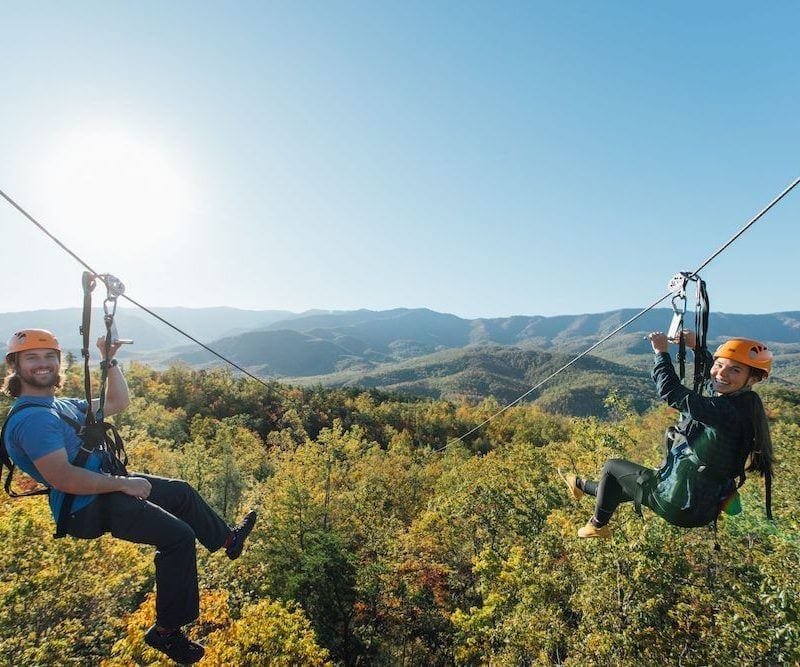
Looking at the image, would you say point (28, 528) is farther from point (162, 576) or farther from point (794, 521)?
point (794, 521)

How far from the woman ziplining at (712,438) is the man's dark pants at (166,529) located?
453 cm

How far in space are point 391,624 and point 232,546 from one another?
3204cm

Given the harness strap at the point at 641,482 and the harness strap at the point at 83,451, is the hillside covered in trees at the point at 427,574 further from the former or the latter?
the harness strap at the point at 83,451

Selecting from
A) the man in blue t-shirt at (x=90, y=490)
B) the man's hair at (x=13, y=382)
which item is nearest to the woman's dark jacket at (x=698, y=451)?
the man in blue t-shirt at (x=90, y=490)

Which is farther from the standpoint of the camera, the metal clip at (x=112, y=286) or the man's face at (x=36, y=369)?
the metal clip at (x=112, y=286)

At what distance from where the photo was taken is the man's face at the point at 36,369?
4.00 m

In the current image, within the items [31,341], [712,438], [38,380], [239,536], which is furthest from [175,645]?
[712,438]

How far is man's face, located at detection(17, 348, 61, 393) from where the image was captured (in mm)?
4004

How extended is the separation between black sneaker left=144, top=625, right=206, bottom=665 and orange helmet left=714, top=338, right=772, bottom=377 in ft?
18.1

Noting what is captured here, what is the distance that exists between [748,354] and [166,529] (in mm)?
5434

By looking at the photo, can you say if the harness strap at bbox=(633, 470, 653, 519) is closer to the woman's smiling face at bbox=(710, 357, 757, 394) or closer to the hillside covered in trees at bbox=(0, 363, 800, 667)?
the woman's smiling face at bbox=(710, 357, 757, 394)

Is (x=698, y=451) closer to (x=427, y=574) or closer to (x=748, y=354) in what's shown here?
(x=748, y=354)

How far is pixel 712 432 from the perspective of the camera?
14.2ft

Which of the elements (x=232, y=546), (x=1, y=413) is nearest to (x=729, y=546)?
(x=232, y=546)
